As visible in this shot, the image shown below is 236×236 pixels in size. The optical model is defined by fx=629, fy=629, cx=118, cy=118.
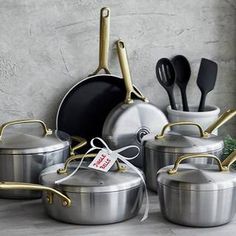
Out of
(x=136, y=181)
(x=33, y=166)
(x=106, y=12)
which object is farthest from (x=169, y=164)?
(x=106, y=12)

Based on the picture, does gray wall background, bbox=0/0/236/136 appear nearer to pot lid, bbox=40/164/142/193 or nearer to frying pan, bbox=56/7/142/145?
frying pan, bbox=56/7/142/145

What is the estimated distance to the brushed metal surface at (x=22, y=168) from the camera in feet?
4.56

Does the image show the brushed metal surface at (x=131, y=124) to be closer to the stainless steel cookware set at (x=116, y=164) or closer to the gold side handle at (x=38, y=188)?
the stainless steel cookware set at (x=116, y=164)

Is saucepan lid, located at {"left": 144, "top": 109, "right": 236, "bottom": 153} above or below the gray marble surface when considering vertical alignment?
above

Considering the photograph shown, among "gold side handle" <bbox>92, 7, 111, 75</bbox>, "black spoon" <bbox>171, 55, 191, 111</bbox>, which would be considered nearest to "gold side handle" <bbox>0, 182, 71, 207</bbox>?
"gold side handle" <bbox>92, 7, 111, 75</bbox>

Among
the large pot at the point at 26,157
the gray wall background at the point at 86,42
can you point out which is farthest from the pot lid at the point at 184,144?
the gray wall background at the point at 86,42

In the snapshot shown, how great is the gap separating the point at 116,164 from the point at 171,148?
142 mm

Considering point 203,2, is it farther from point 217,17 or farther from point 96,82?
point 96,82

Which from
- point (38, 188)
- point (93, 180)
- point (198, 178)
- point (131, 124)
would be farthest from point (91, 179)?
point (131, 124)

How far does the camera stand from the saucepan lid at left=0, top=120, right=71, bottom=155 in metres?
1.38

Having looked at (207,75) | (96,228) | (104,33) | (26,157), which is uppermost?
(104,33)

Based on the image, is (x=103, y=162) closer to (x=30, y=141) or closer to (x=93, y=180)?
(x=93, y=180)

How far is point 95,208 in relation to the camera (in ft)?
4.03

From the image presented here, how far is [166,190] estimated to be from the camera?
4.07 ft
